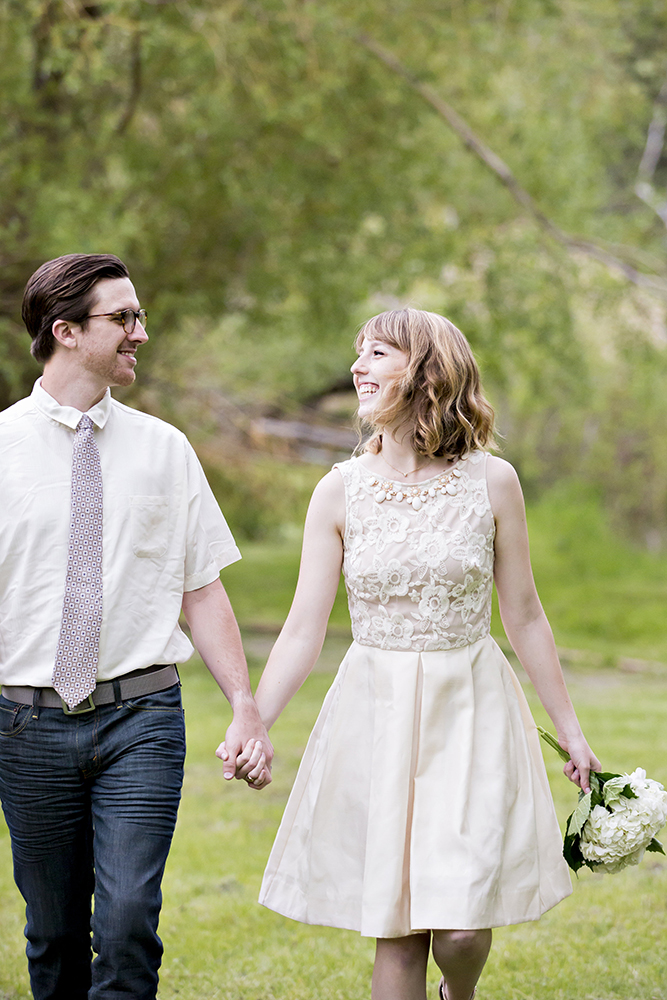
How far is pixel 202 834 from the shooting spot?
684 centimetres

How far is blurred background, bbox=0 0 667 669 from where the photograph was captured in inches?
352

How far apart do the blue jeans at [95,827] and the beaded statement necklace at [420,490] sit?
0.75 meters

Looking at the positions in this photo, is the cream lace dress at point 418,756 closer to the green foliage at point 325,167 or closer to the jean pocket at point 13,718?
the jean pocket at point 13,718

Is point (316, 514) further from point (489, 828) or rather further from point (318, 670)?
point (318, 670)

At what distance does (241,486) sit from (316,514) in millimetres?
9645

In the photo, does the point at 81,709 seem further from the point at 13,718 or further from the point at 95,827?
the point at 95,827

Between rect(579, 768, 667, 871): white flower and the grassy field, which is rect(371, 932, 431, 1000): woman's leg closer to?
rect(579, 768, 667, 871): white flower

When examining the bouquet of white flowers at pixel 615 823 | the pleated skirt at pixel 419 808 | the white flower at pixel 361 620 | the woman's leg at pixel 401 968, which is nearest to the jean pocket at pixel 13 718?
the pleated skirt at pixel 419 808

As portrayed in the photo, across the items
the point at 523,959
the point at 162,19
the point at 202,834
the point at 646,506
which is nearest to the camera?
the point at 523,959

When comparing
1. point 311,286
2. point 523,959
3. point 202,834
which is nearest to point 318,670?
point 311,286

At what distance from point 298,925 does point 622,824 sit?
2372 mm

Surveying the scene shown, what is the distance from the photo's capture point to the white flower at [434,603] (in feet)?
10.00

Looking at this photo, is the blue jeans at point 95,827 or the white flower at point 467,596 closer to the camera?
the blue jeans at point 95,827

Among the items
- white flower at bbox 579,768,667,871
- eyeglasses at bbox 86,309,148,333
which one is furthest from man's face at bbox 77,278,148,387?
white flower at bbox 579,768,667,871
